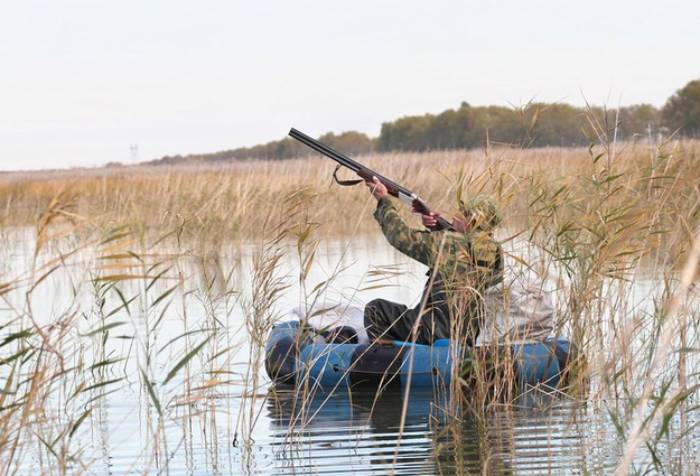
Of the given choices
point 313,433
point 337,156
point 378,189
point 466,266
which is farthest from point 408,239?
point 313,433

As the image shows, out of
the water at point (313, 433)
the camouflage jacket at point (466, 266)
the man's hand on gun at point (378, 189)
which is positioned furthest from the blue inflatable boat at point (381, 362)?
the man's hand on gun at point (378, 189)

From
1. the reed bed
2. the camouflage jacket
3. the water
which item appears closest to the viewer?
the reed bed

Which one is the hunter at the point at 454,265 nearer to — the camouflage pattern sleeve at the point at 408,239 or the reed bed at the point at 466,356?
the camouflage pattern sleeve at the point at 408,239

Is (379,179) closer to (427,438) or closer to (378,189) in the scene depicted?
(378,189)

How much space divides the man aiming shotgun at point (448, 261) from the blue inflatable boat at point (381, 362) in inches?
7.6

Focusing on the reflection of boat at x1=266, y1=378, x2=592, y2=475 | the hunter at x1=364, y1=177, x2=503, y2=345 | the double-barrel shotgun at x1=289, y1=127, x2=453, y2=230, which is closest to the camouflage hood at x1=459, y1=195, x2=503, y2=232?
the hunter at x1=364, y1=177, x2=503, y2=345

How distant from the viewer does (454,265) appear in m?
6.09

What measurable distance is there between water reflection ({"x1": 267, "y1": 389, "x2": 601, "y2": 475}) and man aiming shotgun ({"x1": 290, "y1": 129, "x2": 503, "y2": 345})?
47 cm

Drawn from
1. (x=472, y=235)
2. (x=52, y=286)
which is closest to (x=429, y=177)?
(x=52, y=286)

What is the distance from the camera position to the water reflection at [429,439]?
17.6 ft

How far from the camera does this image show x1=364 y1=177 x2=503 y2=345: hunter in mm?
6039

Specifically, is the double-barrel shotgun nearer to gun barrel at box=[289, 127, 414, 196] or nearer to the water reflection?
gun barrel at box=[289, 127, 414, 196]

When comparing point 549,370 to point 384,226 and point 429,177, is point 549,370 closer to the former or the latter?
point 384,226

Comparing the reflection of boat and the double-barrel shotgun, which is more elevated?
the double-barrel shotgun
